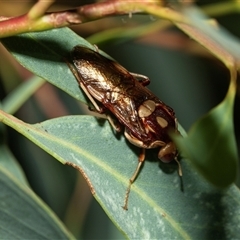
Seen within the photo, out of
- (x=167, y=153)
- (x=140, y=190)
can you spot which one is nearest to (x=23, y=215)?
(x=140, y=190)

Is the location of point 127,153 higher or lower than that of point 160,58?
higher

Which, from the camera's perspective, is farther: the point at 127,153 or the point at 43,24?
the point at 127,153

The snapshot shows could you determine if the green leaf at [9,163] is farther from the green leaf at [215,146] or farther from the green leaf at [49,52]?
the green leaf at [215,146]

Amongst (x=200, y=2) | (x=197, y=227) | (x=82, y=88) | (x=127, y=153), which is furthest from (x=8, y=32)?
(x=200, y=2)

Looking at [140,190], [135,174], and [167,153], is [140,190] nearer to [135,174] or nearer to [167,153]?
[135,174]

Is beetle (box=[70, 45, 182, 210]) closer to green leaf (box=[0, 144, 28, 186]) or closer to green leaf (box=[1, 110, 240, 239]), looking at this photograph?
green leaf (box=[1, 110, 240, 239])

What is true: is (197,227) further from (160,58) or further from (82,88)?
(160,58)

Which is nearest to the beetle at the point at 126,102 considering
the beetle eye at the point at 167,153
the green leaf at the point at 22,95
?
the beetle eye at the point at 167,153
